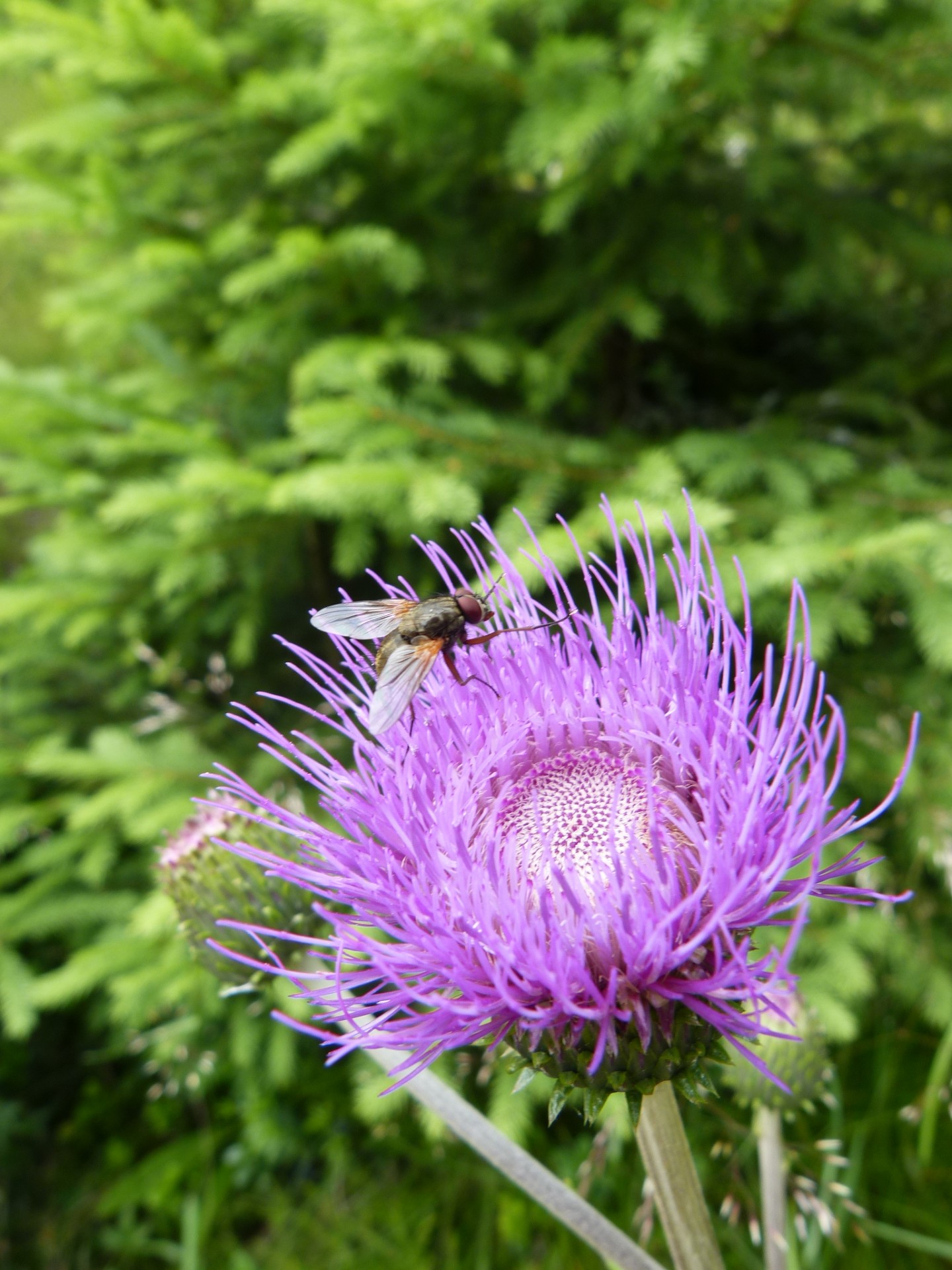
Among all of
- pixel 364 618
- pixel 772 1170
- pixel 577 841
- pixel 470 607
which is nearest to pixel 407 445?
pixel 364 618

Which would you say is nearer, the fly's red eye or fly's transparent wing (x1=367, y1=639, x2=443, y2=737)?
fly's transparent wing (x1=367, y1=639, x2=443, y2=737)

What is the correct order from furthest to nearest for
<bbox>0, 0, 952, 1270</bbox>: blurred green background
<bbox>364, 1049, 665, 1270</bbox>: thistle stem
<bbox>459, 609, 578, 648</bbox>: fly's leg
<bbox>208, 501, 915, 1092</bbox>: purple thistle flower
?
<bbox>0, 0, 952, 1270</bbox>: blurred green background
<bbox>459, 609, 578, 648</bbox>: fly's leg
<bbox>364, 1049, 665, 1270</bbox>: thistle stem
<bbox>208, 501, 915, 1092</bbox>: purple thistle flower

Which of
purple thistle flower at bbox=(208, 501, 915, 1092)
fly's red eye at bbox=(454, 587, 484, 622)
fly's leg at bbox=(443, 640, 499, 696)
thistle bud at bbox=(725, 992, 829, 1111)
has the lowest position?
thistle bud at bbox=(725, 992, 829, 1111)

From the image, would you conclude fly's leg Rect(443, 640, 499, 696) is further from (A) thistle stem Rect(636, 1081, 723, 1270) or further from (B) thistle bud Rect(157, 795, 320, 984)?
(A) thistle stem Rect(636, 1081, 723, 1270)

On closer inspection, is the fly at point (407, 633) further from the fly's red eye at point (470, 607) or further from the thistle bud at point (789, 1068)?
the thistle bud at point (789, 1068)

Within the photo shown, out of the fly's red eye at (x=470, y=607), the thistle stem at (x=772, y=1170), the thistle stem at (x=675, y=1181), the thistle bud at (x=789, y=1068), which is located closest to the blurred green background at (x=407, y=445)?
the thistle bud at (x=789, y=1068)

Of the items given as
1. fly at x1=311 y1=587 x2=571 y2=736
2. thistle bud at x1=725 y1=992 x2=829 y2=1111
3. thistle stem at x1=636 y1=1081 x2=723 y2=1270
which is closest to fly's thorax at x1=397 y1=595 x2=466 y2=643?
fly at x1=311 y1=587 x2=571 y2=736
